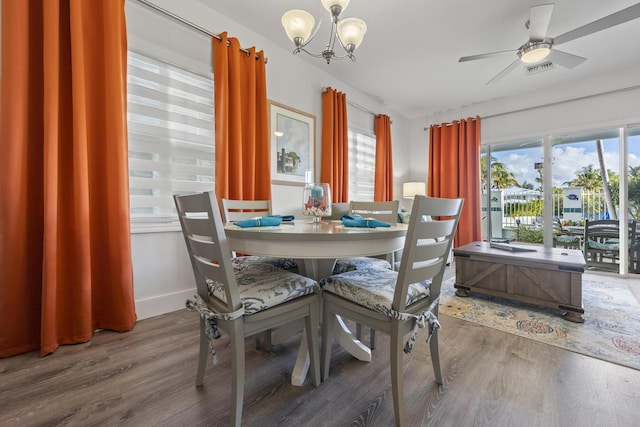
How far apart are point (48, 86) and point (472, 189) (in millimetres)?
4820

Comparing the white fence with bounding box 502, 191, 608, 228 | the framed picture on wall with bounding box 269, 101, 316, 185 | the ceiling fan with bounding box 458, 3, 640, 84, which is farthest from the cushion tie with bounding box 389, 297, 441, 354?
the white fence with bounding box 502, 191, 608, 228

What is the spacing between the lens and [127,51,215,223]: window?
2.00m

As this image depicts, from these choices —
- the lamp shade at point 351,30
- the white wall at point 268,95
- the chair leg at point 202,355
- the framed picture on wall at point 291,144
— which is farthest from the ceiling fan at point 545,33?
the chair leg at point 202,355

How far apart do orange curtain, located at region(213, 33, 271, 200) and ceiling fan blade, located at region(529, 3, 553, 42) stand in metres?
2.19

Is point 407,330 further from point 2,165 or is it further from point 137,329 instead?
point 2,165

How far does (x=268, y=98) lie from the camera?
2803 millimetres

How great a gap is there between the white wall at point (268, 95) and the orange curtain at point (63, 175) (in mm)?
224

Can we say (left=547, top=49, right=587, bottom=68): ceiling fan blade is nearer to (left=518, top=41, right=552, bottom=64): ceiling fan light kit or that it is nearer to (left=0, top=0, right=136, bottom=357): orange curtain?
(left=518, top=41, right=552, bottom=64): ceiling fan light kit

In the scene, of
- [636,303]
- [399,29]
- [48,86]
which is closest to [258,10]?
[399,29]

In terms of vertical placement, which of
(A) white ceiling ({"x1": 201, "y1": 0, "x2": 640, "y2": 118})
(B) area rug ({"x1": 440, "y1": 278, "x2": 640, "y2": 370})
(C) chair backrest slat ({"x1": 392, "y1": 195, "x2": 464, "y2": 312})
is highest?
(A) white ceiling ({"x1": 201, "y1": 0, "x2": 640, "y2": 118})

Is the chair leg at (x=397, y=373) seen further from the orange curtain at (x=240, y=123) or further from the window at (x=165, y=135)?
the window at (x=165, y=135)

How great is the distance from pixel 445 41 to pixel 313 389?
10.6 ft

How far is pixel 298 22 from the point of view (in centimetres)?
169

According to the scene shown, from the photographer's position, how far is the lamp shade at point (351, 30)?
68.0 inches
